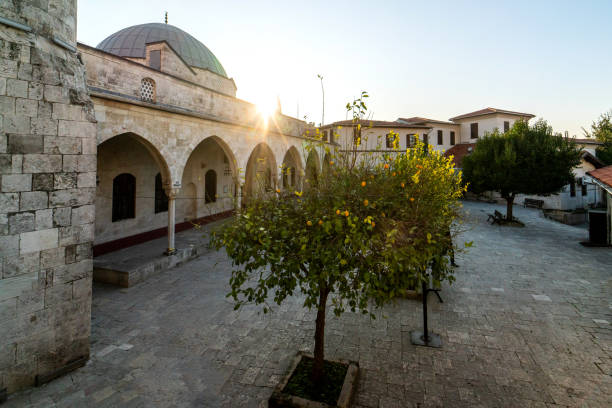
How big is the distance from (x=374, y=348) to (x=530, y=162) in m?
14.0

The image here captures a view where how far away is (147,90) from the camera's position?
8836 mm

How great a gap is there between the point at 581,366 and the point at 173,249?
369 inches

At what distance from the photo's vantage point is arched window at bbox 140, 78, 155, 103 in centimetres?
862

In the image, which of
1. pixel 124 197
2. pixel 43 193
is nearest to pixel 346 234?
pixel 43 193

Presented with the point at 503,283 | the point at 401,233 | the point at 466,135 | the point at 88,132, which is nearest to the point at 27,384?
the point at 88,132

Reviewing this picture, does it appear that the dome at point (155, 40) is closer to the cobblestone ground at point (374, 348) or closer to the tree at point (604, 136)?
the cobblestone ground at point (374, 348)

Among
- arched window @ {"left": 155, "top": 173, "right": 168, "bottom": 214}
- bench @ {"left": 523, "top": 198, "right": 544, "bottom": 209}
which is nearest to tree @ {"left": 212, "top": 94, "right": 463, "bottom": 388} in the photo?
arched window @ {"left": 155, "top": 173, "right": 168, "bottom": 214}

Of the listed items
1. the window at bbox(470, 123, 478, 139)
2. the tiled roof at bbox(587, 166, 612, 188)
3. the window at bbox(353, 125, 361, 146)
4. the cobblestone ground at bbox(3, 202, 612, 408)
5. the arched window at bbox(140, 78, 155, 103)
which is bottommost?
the cobblestone ground at bbox(3, 202, 612, 408)

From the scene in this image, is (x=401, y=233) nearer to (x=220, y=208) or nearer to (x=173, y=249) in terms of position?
(x=173, y=249)

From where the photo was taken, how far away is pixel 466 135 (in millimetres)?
32844

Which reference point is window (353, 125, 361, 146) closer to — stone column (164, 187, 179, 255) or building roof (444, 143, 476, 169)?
stone column (164, 187, 179, 255)

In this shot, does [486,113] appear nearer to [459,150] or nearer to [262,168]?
[459,150]

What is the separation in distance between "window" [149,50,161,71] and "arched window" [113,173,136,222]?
4.76m

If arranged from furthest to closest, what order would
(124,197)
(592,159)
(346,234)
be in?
(592,159)
(124,197)
(346,234)
